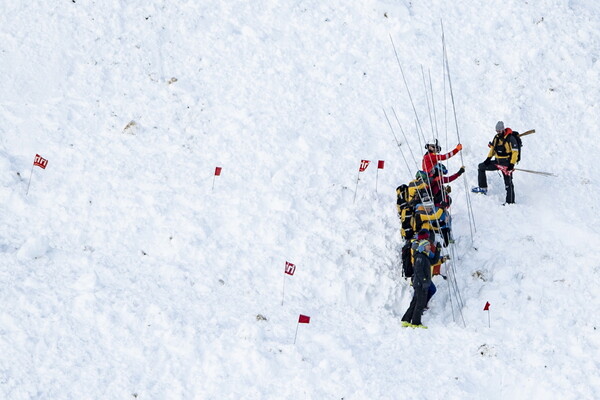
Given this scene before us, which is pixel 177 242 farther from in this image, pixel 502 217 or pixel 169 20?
pixel 169 20

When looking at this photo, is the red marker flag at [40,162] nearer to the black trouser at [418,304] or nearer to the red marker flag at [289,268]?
the red marker flag at [289,268]

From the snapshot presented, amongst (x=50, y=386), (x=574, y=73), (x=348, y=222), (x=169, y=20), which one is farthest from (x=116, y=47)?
(x=574, y=73)

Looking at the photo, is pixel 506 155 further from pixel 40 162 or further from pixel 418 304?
pixel 40 162

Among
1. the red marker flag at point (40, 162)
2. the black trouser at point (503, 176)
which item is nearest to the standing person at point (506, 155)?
the black trouser at point (503, 176)

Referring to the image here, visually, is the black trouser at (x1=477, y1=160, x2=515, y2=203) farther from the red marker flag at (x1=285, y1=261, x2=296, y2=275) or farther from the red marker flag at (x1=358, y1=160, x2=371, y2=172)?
the red marker flag at (x1=285, y1=261, x2=296, y2=275)

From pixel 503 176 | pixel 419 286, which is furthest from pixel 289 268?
pixel 503 176

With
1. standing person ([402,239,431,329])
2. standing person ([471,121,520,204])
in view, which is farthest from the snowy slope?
standing person ([471,121,520,204])

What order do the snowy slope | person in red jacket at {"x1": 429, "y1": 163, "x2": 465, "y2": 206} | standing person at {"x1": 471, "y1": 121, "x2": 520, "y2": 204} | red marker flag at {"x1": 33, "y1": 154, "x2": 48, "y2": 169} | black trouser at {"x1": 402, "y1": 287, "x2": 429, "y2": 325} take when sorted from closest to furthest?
the snowy slope
black trouser at {"x1": 402, "y1": 287, "x2": 429, "y2": 325}
red marker flag at {"x1": 33, "y1": 154, "x2": 48, "y2": 169}
person in red jacket at {"x1": 429, "y1": 163, "x2": 465, "y2": 206}
standing person at {"x1": 471, "y1": 121, "x2": 520, "y2": 204}
